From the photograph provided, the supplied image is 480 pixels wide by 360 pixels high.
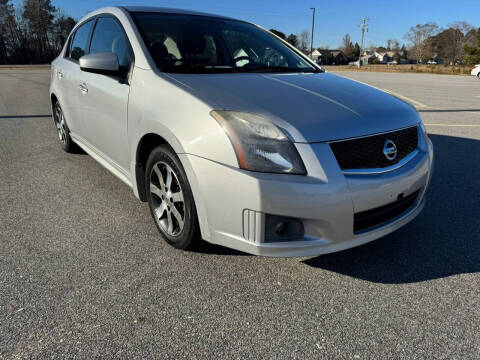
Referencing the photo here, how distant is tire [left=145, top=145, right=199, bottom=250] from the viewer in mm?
2188

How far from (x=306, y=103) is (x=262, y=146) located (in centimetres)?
49

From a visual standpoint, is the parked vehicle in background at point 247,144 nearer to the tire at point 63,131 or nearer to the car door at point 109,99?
the car door at point 109,99

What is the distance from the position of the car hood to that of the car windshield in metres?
0.27

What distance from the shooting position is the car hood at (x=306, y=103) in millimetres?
1979

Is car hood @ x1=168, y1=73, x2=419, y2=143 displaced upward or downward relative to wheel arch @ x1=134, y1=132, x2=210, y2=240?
upward

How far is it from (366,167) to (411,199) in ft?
2.03

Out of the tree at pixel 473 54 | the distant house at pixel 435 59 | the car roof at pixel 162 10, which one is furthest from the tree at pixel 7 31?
the distant house at pixel 435 59

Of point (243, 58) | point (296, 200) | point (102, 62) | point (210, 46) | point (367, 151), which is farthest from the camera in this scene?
point (243, 58)

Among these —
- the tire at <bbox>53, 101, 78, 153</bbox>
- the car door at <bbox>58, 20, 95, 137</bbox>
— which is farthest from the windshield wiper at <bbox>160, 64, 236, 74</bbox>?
the tire at <bbox>53, 101, 78, 153</bbox>

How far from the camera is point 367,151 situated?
2039 mm

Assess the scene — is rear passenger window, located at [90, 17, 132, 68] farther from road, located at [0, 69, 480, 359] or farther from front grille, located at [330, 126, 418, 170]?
front grille, located at [330, 126, 418, 170]

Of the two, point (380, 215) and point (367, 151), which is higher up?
point (367, 151)

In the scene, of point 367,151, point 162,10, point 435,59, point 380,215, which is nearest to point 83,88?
point 162,10

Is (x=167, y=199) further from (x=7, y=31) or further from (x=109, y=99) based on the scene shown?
(x=7, y=31)
